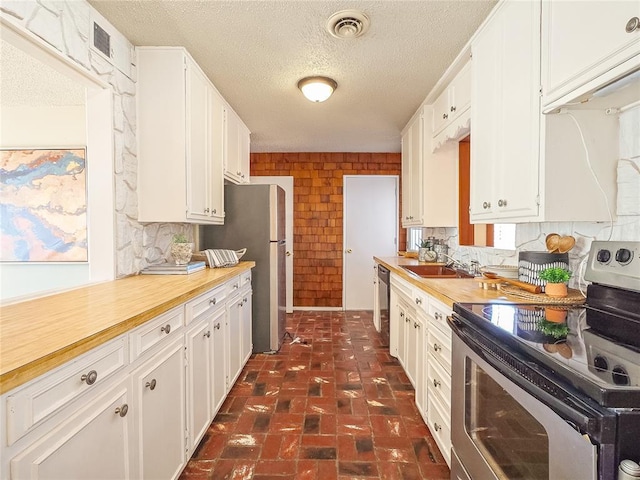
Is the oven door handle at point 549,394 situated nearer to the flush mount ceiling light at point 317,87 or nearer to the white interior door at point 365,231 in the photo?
the flush mount ceiling light at point 317,87

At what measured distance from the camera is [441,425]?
1788 mm

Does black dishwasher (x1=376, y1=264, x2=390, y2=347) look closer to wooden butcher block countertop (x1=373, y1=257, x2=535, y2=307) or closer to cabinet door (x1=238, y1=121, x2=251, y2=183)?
wooden butcher block countertop (x1=373, y1=257, x2=535, y2=307)

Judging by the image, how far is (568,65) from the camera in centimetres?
130

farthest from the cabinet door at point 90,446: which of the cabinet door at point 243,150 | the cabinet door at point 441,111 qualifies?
the cabinet door at point 243,150

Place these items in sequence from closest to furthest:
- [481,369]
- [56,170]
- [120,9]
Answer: [481,369]
[120,9]
[56,170]

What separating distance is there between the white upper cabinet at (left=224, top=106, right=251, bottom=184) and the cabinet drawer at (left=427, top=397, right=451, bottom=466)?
8.66 ft

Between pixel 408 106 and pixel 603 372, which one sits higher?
pixel 408 106

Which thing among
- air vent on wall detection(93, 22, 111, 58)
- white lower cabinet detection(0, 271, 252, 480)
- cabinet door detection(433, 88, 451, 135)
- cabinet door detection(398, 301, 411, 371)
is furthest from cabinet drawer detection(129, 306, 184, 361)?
cabinet door detection(433, 88, 451, 135)

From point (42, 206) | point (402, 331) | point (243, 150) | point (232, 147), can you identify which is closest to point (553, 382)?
point (402, 331)

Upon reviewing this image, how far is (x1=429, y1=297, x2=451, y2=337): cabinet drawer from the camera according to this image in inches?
67.4

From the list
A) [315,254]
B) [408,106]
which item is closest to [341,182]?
[315,254]

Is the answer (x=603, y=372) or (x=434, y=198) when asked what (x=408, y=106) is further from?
(x=603, y=372)

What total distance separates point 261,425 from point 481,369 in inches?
61.5

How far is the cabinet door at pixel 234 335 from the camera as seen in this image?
2.52m
